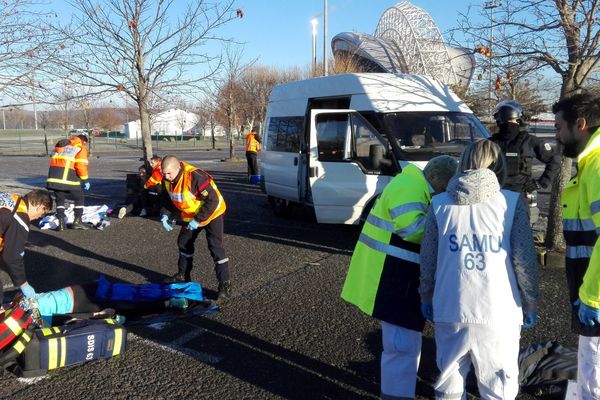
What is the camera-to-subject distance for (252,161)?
17141 mm

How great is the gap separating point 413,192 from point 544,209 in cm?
916

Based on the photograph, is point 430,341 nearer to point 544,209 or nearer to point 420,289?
point 420,289

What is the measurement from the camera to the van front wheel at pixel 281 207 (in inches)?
410

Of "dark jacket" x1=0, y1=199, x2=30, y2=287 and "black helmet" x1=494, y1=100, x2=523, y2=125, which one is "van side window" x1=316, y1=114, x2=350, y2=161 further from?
"dark jacket" x1=0, y1=199, x2=30, y2=287

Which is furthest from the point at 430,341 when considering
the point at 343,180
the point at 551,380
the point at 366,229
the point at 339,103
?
the point at 339,103

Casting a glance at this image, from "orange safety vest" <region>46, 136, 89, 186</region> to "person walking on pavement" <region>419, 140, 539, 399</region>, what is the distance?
8.48 m

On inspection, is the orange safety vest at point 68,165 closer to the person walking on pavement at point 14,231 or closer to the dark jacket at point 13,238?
the person walking on pavement at point 14,231

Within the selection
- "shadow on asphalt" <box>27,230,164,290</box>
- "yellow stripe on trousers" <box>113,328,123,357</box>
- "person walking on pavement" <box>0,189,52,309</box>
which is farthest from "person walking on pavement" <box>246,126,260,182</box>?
"yellow stripe on trousers" <box>113,328,123,357</box>

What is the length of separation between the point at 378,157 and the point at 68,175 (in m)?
5.87

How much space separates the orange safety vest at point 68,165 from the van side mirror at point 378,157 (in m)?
5.62

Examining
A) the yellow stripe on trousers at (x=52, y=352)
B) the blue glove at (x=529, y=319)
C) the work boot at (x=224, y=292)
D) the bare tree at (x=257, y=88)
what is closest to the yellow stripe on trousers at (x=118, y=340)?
the yellow stripe on trousers at (x=52, y=352)

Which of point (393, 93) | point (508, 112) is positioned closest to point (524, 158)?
point (508, 112)

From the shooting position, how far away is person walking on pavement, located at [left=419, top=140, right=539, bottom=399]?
8.43ft

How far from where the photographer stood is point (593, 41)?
6262 mm
